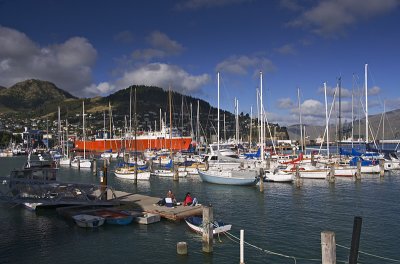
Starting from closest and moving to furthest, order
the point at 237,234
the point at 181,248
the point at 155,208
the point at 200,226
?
the point at 181,248, the point at 200,226, the point at 237,234, the point at 155,208

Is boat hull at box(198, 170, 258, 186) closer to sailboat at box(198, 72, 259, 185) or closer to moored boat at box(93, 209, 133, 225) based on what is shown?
sailboat at box(198, 72, 259, 185)

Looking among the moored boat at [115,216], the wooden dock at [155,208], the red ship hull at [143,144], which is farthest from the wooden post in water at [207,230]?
the red ship hull at [143,144]

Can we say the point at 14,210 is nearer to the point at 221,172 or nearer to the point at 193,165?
the point at 221,172

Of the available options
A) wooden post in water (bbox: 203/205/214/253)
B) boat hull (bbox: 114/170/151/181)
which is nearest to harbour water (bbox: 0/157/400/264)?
wooden post in water (bbox: 203/205/214/253)

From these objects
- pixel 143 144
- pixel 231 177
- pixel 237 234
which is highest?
pixel 143 144

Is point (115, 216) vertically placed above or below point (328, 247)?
below

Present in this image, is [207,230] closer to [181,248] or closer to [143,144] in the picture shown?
[181,248]

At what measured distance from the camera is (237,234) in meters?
24.8

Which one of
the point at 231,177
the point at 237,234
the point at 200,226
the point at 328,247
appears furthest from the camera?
the point at 231,177

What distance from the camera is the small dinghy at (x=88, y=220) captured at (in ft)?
86.9

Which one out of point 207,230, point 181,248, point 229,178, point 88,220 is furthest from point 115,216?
point 229,178

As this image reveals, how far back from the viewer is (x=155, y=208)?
30.0 m

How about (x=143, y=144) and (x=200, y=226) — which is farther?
(x=143, y=144)

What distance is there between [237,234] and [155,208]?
813 cm
